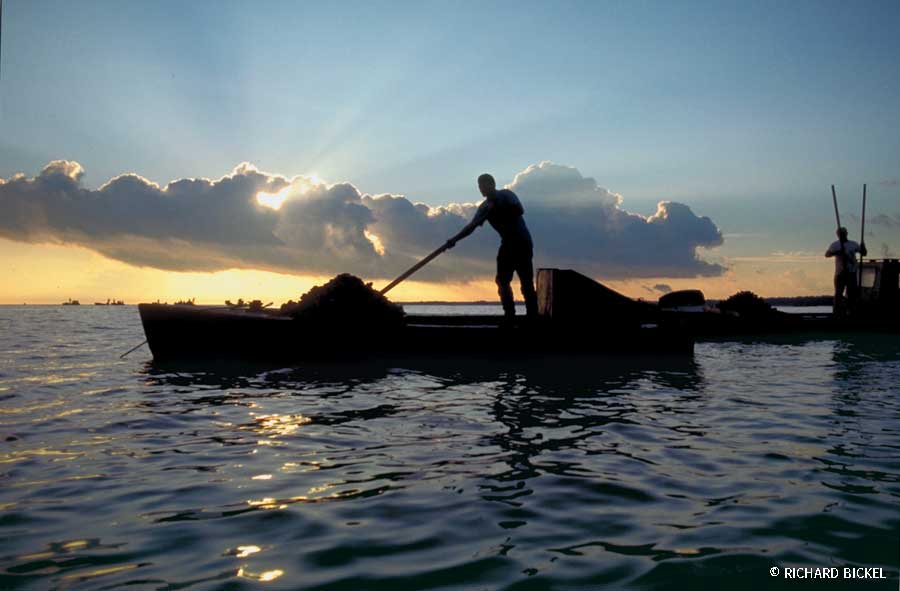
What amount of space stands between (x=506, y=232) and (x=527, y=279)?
99 centimetres

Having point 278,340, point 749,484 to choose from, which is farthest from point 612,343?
point 749,484

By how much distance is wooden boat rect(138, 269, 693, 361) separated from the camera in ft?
40.9

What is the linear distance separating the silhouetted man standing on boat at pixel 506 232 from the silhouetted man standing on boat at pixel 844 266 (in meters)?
15.0

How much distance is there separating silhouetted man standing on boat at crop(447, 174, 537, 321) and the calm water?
3.61m

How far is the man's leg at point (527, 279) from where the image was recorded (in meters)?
12.4

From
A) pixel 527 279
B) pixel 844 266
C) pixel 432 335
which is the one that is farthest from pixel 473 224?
pixel 844 266

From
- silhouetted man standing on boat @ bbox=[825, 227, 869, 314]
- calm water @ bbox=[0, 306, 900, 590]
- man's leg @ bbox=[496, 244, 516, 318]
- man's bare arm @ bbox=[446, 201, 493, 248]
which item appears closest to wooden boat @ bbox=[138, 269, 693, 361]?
man's leg @ bbox=[496, 244, 516, 318]

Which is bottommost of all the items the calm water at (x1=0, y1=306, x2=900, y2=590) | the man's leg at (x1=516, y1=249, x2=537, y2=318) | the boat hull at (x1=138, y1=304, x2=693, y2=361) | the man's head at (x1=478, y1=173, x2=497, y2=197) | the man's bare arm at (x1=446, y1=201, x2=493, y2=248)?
the calm water at (x1=0, y1=306, x2=900, y2=590)

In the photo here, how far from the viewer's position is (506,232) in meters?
12.4

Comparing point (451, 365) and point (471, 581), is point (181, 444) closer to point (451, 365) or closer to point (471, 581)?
point (471, 581)

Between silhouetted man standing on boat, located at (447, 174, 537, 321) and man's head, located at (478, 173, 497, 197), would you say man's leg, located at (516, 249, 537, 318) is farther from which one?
man's head, located at (478, 173, 497, 197)

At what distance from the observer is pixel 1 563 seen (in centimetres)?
327

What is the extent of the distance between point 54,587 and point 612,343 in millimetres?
11227

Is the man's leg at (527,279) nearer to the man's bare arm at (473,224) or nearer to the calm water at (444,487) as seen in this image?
the man's bare arm at (473,224)
